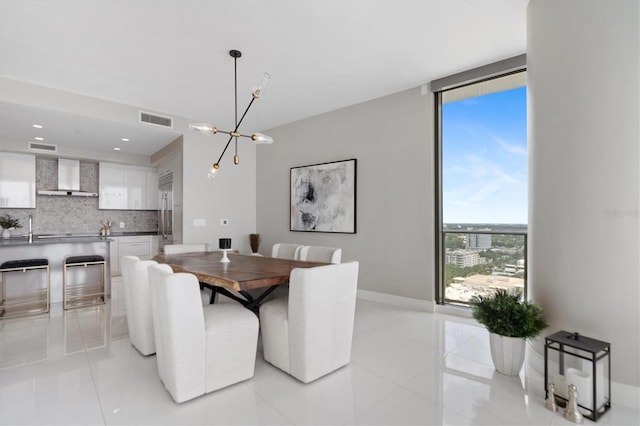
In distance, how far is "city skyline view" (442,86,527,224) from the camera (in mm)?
3441

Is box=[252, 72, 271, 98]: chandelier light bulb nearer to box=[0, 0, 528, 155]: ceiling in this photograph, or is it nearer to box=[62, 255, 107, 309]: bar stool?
box=[0, 0, 528, 155]: ceiling

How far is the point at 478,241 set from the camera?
12.4 feet

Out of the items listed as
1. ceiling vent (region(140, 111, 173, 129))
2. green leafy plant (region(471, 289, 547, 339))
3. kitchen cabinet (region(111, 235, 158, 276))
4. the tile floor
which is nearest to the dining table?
the tile floor

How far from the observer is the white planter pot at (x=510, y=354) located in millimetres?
2260

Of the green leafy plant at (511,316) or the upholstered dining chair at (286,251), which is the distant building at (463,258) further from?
the upholstered dining chair at (286,251)

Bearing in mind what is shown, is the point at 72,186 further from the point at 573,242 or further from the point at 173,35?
the point at 573,242

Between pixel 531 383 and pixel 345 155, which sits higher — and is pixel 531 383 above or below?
below

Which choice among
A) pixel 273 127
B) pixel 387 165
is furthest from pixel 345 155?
pixel 273 127

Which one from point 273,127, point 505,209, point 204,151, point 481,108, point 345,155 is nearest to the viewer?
point 505,209

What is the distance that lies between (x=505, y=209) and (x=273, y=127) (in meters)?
4.19

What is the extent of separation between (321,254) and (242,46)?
2.33 metres

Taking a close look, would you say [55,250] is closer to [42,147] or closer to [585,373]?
[42,147]

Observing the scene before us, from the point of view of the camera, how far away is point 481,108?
3783mm

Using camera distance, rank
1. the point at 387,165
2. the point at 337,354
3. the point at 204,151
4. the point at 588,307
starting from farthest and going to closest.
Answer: the point at 204,151 < the point at 387,165 < the point at 337,354 < the point at 588,307
